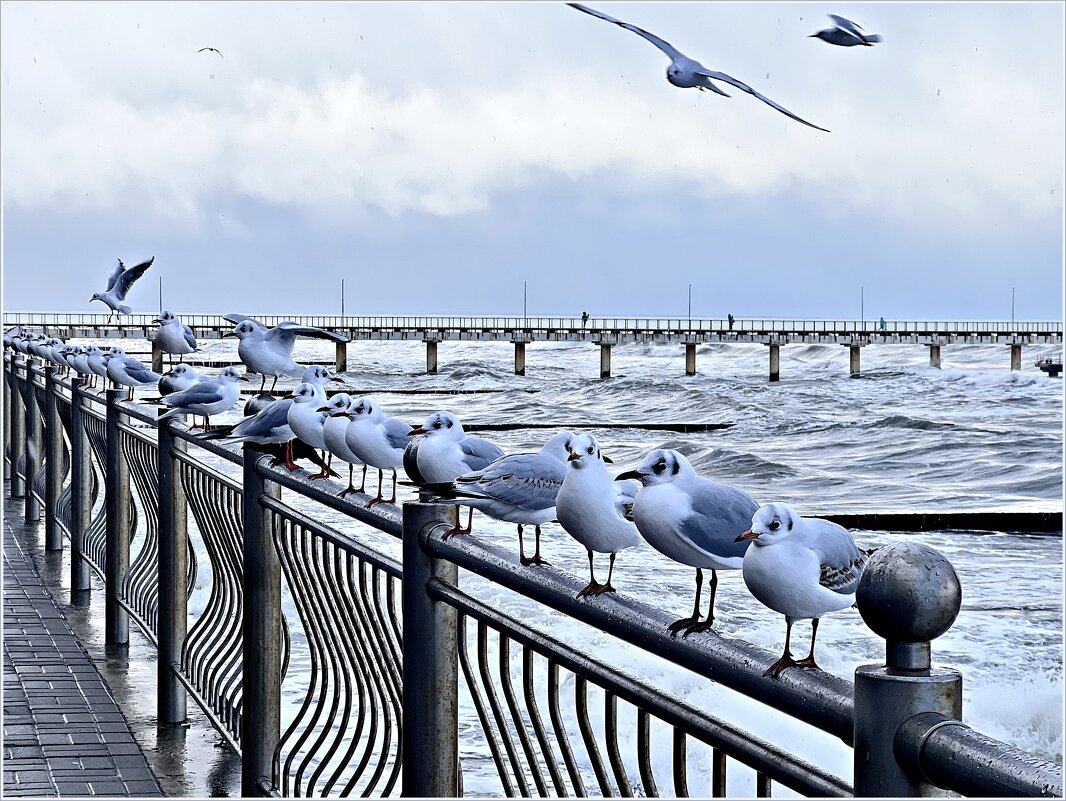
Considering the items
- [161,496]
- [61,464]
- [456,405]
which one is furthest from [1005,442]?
[161,496]

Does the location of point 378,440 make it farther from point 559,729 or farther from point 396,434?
point 559,729

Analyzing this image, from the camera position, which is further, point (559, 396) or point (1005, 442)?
point (559, 396)

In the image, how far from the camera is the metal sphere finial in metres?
1.17

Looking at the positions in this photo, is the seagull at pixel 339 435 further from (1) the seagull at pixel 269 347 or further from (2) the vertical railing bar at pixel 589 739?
(1) the seagull at pixel 269 347

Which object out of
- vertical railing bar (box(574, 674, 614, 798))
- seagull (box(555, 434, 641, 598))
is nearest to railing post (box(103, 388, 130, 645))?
seagull (box(555, 434, 641, 598))

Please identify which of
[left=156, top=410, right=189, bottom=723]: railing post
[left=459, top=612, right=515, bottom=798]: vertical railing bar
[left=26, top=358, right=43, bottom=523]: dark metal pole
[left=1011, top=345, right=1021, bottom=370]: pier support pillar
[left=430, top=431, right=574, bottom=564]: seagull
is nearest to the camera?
[left=459, top=612, right=515, bottom=798]: vertical railing bar

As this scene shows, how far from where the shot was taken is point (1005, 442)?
29.8 metres

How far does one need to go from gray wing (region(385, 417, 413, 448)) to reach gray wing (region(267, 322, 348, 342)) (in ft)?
7.79

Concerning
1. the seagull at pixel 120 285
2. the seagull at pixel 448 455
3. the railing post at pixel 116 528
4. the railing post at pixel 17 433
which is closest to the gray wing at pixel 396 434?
the seagull at pixel 448 455

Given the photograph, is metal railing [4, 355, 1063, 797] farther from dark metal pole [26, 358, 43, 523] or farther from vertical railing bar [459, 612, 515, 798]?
dark metal pole [26, 358, 43, 523]

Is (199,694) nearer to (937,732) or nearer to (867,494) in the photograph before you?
(937,732)

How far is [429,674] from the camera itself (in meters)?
2.28

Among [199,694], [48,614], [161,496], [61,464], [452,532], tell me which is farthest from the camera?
[61,464]

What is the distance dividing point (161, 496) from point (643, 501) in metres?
3.02
